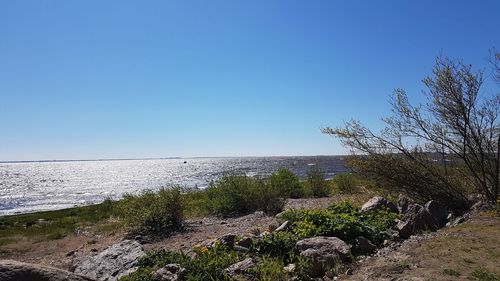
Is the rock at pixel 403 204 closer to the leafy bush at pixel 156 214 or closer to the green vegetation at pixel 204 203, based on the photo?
the green vegetation at pixel 204 203

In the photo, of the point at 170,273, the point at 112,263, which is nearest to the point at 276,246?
the point at 170,273

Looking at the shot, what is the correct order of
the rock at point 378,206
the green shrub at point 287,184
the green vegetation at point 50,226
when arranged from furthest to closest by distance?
the green shrub at point 287,184 < the green vegetation at point 50,226 < the rock at point 378,206

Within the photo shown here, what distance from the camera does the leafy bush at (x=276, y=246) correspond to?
6730mm

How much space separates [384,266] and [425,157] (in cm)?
632

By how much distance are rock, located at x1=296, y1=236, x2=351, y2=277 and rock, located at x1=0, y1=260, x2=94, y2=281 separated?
137 inches

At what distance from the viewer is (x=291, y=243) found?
6891 mm

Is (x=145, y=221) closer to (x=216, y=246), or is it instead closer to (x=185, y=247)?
(x=185, y=247)

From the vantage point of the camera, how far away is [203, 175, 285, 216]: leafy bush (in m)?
14.3

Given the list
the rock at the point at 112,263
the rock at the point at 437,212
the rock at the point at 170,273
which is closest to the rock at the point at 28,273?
the rock at the point at 170,273

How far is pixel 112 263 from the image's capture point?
7.63 m

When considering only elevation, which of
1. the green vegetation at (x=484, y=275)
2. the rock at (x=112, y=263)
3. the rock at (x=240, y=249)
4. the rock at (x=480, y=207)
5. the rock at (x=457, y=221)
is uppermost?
the rock at (x=480, y=207)

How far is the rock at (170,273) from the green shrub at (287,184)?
12.7m

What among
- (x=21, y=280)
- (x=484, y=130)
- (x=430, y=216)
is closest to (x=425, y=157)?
(x=484, y=130)

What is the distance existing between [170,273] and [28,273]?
6.38 ft
